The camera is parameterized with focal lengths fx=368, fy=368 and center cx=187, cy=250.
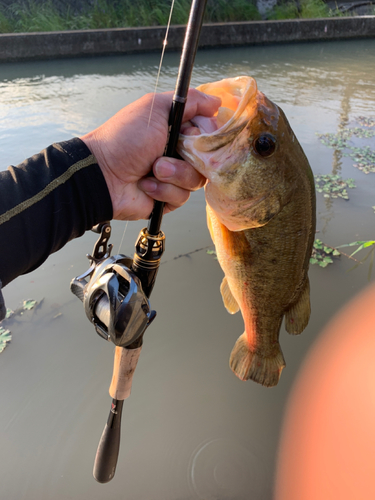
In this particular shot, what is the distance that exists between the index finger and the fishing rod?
0.43 feet

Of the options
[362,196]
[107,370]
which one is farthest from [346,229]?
[107,370]

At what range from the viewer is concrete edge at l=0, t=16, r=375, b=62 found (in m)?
9.47

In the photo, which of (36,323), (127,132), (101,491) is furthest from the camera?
(36,323)

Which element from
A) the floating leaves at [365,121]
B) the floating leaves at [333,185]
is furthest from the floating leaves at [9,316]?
the floating leaves at [365,121]

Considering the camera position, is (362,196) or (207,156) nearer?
(207,156)

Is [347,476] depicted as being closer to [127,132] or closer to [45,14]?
[127,132]

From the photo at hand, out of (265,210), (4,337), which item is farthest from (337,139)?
(4,337)

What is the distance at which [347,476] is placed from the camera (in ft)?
6.07

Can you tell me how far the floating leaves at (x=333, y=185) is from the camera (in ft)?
13.1

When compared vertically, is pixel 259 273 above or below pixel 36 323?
above

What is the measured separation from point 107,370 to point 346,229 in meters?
2.52

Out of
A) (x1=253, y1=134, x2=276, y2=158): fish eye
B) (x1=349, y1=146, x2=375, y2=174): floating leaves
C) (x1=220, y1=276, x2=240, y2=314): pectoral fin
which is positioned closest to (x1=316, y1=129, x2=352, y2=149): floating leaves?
(x1=349, y1=146, x2=375, y2=174): floating leaves

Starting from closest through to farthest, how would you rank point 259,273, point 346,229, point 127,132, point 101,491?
1. point 127,132
2. point 259,273
3. point 101,491
4. point 346,229

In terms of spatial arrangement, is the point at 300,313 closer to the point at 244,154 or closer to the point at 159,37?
the point at 244,154
